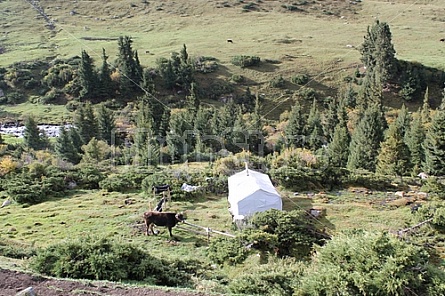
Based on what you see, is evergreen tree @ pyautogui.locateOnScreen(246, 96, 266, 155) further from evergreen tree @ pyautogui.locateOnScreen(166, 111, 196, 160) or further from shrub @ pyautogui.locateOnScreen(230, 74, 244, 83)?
shrub @ pyautogui.locateOnScreen(230, 74, 244, 83)

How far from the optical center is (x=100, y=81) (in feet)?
260

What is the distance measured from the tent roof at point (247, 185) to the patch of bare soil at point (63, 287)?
11516 millimetres

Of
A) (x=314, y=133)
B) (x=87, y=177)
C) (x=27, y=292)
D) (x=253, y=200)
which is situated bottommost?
(x=314, y=133)

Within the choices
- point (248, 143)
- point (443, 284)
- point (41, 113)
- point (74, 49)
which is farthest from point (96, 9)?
point (443, 284)

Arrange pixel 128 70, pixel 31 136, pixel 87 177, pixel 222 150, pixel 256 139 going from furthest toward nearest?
pixel 128 70 → pixel 256 139 → pixel 31 136 → pixel 222 150 → pixel 87 177

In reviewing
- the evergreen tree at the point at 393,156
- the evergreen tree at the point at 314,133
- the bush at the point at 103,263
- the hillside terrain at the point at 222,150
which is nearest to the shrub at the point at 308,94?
the hillside terrain at the point at 222,150

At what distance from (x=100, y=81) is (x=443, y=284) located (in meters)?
77.1

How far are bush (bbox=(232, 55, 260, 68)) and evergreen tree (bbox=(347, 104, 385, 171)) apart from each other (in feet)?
160

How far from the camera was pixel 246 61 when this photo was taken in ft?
288

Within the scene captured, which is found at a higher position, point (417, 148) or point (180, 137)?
point (417, 148)

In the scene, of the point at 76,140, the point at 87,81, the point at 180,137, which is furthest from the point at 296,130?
the point at 87,81

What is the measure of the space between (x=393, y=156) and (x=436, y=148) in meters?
3.74

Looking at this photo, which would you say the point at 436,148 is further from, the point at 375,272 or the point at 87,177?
the point at 87,177

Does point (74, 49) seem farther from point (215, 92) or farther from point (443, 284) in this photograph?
point (443, 284)
